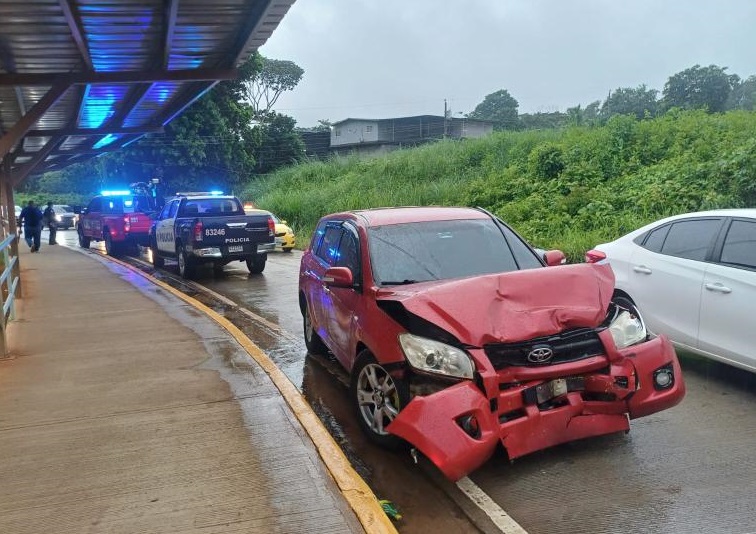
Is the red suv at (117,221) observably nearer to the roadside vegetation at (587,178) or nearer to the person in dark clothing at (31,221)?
the person in dark clothing at (31,221)

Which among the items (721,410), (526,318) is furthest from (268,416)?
(721,410)

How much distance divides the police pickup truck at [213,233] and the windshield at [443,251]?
8756 millimetres

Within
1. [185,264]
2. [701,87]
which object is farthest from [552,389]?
A: [701,87]

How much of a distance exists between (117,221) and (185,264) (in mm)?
7600

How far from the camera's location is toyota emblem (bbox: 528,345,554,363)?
12.3 feet

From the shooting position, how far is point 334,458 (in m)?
4.15

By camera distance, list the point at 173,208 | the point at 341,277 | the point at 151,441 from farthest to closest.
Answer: the point at 173,208, the point at 341,277, the point at 151,441

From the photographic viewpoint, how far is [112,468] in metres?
4.07

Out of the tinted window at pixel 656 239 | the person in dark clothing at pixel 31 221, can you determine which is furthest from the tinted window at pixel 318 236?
the person in dark clothing at pixel 31 221

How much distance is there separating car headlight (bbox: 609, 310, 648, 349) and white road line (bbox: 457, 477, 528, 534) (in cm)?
132

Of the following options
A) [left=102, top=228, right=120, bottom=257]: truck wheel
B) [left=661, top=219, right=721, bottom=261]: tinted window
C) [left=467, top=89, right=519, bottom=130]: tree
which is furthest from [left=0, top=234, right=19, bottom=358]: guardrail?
[left=467, top=89, right=519, bottom=130]: tree

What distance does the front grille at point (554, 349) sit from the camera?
375cm

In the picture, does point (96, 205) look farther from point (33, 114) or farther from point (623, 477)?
point (623, 477)

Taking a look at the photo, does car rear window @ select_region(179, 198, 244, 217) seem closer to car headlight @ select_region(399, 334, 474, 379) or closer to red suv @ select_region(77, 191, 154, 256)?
red suv @ select_region(77, 191, 154, 256)
